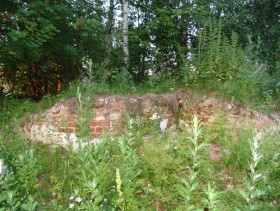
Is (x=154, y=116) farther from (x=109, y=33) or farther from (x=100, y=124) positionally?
(x=109, y=33)

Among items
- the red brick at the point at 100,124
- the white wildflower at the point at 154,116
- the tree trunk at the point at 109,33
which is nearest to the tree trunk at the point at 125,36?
the tree trunk at the point at 109,33

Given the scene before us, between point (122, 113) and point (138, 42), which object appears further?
point (138, 42)

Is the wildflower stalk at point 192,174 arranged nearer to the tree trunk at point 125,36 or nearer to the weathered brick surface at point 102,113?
the weathered brick surface at point 102,113

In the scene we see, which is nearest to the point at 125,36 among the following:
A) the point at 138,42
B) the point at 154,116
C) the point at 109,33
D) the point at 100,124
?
the point at 109,33

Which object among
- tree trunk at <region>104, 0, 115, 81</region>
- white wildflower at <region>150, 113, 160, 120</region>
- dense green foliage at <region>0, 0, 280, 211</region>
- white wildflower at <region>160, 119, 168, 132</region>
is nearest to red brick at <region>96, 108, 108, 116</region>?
dense green foliage at <region>0, 0, 280, 211</region>

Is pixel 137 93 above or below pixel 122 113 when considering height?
above

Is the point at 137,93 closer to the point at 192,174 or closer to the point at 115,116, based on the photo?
the point at 115,116

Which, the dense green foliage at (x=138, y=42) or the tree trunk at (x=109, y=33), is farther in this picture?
the tree trunk at (x=109, y=33)

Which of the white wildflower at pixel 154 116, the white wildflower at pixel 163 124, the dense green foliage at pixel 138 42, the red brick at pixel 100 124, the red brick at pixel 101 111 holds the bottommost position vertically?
the white wildflower at pixel 163 124

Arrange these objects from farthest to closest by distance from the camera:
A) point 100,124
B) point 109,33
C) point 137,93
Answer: point 109,33 < point 137,93 < point 100,124

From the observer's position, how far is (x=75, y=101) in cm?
522

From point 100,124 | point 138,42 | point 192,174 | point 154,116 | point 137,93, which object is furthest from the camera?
point 138,42

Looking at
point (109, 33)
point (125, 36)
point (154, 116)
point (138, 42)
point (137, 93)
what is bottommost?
point (154, 116)

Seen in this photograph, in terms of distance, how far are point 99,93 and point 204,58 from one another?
108 inches
